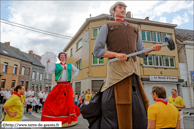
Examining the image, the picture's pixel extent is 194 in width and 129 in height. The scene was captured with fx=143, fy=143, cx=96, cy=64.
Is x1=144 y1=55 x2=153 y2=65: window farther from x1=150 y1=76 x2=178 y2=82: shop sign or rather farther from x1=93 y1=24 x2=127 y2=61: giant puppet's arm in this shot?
x1=93 y1=24 x2=127 y2=61: giant puppet's arm

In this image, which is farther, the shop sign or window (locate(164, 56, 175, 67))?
window (locate(164, 56, 175, 67))

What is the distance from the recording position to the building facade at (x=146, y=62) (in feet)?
48.4

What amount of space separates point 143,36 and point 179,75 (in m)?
6.06

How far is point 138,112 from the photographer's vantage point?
1.71 meters

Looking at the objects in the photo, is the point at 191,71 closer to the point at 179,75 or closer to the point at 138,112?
the point at 179,75

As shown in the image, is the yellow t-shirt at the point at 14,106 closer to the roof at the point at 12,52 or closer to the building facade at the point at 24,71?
the roof at the point at 12,52

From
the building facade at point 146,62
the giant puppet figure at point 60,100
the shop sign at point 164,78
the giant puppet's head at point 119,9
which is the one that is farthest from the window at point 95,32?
the giant puppet's head at point 119,9

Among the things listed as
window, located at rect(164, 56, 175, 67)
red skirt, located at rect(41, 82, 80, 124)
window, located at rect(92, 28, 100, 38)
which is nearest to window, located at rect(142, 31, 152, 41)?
window, located at rect(164, 56, 175, 67)

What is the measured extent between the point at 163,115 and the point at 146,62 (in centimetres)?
1460

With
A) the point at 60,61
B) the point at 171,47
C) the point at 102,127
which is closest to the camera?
the point at 171,47

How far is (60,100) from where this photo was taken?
421 centimetres

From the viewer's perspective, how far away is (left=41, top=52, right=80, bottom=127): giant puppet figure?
164 inches

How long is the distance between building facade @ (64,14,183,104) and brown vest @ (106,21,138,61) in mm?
12449

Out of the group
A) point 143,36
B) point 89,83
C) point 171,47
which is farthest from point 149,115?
point 143,36
